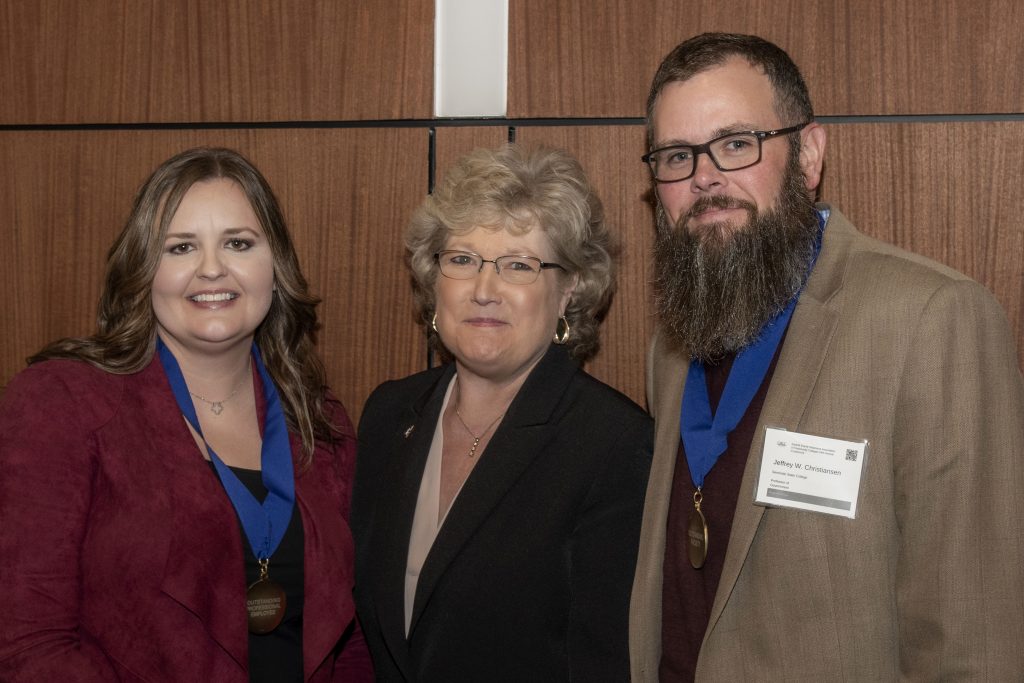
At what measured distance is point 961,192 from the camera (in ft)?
7.61

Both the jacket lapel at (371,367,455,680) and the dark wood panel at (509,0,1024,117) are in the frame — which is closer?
the jacket lapel at (371,367,455,680)

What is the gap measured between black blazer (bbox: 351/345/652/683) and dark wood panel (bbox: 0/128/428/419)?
0.68 meters

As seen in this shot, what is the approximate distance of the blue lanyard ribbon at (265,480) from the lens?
81.6 inches

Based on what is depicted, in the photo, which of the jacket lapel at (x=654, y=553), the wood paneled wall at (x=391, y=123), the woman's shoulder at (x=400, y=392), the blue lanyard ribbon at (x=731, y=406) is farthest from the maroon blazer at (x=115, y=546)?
the blue lanyard ribbon at (x=731, y=406)

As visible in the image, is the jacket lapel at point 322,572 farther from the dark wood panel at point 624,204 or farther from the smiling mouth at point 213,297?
the dark wood panel at point 624,204

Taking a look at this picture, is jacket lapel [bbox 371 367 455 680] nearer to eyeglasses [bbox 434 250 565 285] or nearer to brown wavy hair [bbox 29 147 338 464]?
brown wavy hair [bbox 29 147 338 464]

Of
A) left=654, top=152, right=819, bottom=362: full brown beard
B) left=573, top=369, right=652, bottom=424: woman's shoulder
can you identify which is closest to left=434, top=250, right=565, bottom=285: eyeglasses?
left=573, top=369, right=652, bottom=424: woman's shoulder

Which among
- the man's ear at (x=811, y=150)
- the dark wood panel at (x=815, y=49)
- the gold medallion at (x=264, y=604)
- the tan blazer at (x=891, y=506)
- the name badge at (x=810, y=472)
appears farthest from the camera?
the dark wood panel at (x=815, y=49)

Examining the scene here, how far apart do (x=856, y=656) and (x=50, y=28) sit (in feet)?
9.31

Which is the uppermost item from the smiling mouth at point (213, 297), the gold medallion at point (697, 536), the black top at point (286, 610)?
the smiling mouth at point (213, 297)

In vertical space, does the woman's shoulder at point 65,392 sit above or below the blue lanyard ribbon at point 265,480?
above

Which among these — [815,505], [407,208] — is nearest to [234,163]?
[407,208]

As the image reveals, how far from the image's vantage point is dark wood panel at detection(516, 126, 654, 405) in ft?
8.27

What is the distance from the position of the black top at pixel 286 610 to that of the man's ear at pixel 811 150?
1407 mm
